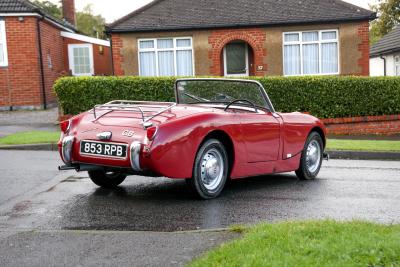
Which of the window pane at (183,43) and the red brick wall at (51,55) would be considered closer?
the window pane at (183,43)

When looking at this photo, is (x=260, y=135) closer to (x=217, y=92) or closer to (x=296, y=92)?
(x=217, y=92)

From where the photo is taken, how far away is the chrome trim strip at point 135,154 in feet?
20.2

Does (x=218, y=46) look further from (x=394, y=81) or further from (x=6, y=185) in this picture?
(x=6, y=185)

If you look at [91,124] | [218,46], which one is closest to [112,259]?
[91,124]

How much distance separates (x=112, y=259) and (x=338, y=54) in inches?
817

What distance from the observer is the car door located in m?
7.19

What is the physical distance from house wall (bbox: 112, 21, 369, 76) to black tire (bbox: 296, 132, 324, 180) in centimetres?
1495

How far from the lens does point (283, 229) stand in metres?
4.91

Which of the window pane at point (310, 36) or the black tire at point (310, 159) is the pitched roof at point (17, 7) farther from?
the black tire at point (310, 159)

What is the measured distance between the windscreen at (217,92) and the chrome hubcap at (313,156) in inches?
46.7

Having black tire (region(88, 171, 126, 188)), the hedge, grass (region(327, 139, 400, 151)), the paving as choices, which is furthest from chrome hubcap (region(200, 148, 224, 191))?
the hedge

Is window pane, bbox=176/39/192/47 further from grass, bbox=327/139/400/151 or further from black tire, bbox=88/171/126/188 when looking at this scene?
black tire, bbox=88/171/126/188

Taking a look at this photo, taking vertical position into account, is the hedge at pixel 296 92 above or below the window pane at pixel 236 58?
below

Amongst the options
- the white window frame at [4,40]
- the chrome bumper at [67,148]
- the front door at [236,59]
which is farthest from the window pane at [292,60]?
the chrome bumper at [67,148]
